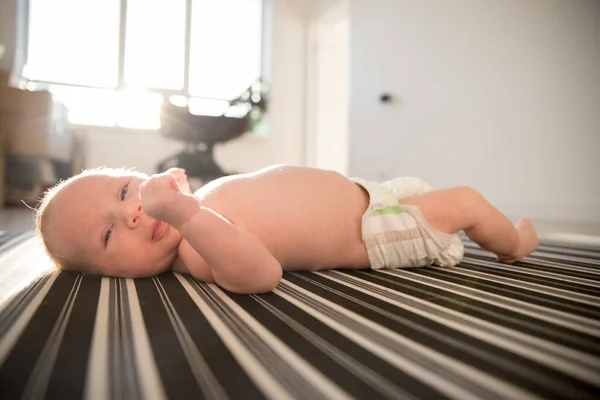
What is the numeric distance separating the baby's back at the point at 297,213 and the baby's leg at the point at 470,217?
0.15 metres

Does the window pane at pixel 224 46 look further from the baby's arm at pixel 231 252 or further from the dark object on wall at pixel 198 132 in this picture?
the baby's arm at pixel 231 252

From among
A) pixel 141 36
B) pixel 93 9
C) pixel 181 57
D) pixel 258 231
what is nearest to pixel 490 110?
pixel 258 231

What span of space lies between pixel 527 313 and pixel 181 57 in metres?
4.68

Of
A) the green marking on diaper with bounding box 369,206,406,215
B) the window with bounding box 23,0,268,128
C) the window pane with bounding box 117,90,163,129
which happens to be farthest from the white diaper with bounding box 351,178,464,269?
the window pane with bounding box 117,90,163,129

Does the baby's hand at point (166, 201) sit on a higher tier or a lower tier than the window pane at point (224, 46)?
lower

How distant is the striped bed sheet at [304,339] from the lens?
344mm

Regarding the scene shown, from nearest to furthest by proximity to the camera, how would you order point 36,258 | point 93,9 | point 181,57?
point 36,258, point 93,9, point 181,57

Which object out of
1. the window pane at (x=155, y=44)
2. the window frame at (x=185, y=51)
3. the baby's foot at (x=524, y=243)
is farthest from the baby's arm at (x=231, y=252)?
the window pane at (x=155, y=44)

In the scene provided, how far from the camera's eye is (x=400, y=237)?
852 mm

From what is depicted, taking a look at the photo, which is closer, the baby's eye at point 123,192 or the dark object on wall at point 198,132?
the baby's eye at point 123,192

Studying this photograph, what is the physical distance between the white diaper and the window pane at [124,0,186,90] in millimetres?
4194

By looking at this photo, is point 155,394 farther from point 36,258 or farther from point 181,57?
point 181,57

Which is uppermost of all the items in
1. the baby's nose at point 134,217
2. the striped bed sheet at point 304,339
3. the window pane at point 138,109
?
the window pane at point 138,109

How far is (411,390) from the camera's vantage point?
13.1 inches
